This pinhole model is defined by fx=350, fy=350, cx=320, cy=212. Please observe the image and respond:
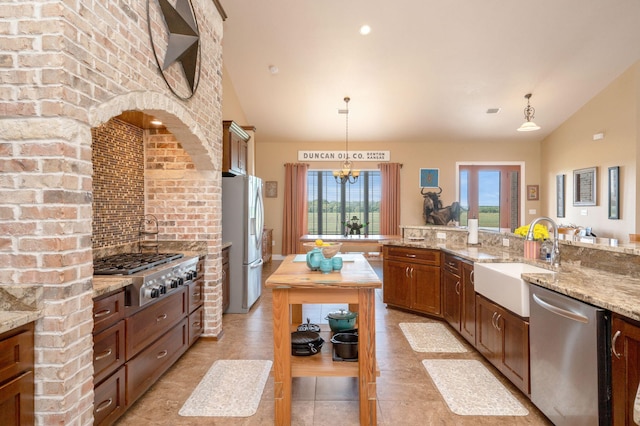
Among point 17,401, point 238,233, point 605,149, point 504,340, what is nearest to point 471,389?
point 504,340

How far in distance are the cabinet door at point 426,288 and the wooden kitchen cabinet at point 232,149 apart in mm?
2775

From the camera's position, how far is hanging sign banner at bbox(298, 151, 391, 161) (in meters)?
8.80

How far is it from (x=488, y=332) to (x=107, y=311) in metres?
2.76

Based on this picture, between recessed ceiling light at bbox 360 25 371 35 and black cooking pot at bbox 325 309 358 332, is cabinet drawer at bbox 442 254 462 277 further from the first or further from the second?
recessed ceiling light at bbox 360 25 371 35

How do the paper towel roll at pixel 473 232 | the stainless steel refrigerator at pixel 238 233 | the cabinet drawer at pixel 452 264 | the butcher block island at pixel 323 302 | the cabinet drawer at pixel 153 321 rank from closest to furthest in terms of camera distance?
the butcher block island at pixel 323 302 < the cabinet drawer at pixel 153 321 < the cabinet drawer at pixel 452 264 < the paper towel roll at pixel 473 232 < the stainless steel refrigerator at pixel 238 233

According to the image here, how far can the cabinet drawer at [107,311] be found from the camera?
1.94m

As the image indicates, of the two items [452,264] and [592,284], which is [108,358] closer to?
[592,284]

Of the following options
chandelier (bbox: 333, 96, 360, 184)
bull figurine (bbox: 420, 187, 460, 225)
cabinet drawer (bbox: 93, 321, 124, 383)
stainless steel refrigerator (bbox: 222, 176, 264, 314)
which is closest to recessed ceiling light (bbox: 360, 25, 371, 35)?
chandelier (bbox: 333, 96, 360, 184)

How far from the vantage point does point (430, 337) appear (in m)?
3.57

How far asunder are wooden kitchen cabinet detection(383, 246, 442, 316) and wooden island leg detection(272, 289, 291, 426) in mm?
2392

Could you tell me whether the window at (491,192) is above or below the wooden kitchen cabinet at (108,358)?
above

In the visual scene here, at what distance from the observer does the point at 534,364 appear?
7.25ft

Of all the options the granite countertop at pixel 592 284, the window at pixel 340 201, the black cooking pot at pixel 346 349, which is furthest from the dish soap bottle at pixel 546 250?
the window at pixel 340 201

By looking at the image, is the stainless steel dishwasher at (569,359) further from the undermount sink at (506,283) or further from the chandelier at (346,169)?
the chandelier at (346,169)
